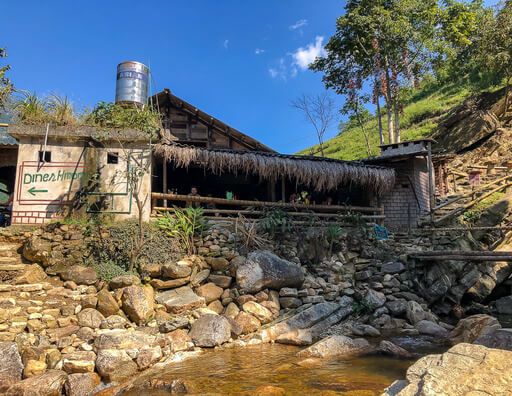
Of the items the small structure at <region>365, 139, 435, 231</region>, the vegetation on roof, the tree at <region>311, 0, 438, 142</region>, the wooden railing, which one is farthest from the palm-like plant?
the tree at <region>311, 0, 438, 142</region>

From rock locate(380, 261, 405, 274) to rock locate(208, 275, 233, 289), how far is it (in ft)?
15.8

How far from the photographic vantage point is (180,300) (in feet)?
29.2

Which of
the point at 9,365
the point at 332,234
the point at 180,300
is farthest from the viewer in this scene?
the point at 332,234

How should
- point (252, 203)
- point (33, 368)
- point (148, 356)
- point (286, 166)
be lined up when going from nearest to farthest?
point (33, 368), point (148, 356), point (252, 203), point (286, 166)

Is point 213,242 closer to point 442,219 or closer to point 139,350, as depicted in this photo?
point 139,350

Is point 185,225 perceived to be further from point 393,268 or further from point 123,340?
point 393,268

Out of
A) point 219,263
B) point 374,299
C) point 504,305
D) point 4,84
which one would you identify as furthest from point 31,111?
point 504,305

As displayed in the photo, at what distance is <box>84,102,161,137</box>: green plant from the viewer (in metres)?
11.0

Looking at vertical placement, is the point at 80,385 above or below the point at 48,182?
below

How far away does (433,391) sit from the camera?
10.9 feet

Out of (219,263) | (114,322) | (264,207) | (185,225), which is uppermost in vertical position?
(264,207)

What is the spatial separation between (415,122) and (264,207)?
78.8 feet

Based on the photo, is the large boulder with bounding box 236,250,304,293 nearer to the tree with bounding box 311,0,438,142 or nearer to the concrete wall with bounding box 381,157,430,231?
the concrete wall with bounding box 381,157,430,231

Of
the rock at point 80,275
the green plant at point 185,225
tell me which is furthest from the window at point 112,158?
the rock at point 80,275
